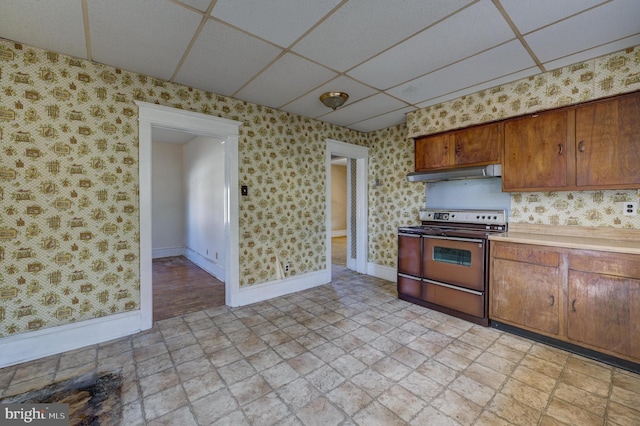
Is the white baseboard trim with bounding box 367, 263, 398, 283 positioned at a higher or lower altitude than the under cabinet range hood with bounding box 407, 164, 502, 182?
lower

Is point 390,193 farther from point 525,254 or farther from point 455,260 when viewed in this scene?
point 525,254

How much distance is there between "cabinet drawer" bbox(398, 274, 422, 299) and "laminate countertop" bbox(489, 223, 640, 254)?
3.44 ft

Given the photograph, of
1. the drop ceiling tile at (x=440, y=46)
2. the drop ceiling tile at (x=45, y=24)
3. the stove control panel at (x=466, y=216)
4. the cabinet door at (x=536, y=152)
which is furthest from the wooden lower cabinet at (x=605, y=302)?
the drop ceiling tile at (x=45, y=24)

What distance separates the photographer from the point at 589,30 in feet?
6.61

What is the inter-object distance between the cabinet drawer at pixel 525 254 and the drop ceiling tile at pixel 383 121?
2.09m

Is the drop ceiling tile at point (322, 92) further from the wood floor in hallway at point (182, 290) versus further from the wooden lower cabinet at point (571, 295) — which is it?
the wood floor in hallway at point (182, 290)

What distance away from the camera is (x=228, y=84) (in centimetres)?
296

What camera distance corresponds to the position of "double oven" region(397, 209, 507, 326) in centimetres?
290

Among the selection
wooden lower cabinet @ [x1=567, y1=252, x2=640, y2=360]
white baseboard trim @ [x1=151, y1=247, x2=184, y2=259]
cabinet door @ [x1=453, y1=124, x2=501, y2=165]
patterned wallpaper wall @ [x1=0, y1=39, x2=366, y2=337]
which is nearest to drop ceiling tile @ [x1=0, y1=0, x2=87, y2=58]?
patterned wallpaper wall @ [x1=0, y1=39, x2=366, y2=337]

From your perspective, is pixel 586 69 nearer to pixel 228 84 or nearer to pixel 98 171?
pixel 228 84

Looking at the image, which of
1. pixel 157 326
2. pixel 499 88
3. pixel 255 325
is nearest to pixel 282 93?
pixel 499 88

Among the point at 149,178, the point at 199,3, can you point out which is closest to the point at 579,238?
the point at 199,3

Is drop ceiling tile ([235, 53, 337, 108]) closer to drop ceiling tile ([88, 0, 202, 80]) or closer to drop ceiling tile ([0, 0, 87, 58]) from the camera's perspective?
drop ceiling tile ([88, 0, 202, 80])

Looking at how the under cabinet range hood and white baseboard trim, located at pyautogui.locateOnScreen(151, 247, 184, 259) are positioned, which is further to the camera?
white baseboard trim, located at pyautogui.locateOnScreen(151, 247, 184, 259)
